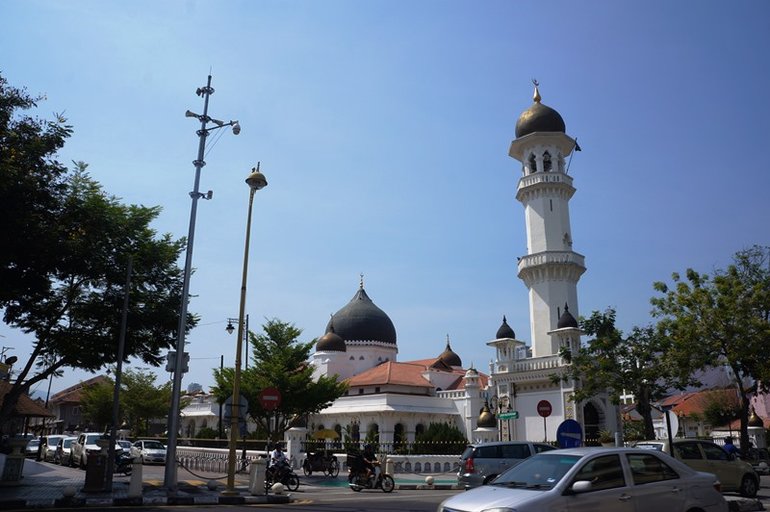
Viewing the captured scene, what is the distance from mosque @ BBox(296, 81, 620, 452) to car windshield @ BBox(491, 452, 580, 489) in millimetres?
24077

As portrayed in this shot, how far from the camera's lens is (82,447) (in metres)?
27.5

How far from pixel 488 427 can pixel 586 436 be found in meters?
6.70

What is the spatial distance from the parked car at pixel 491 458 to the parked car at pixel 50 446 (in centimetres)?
2520

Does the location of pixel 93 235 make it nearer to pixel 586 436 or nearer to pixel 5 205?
pixel 5 205

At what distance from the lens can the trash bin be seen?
15.8 metres

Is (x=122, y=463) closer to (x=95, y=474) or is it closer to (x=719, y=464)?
(x=95, y=474)

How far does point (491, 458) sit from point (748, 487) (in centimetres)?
614

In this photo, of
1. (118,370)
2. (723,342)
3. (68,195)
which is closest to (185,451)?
(118,370)

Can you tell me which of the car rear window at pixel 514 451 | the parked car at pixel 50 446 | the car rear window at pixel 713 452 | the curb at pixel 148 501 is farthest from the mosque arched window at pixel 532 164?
the parked car at pixel 50 446

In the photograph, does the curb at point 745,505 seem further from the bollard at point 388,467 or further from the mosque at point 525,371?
the mosque at point 525,371

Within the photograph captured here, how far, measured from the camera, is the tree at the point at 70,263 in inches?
609

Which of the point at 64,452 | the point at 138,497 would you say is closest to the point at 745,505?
the point at 138,497

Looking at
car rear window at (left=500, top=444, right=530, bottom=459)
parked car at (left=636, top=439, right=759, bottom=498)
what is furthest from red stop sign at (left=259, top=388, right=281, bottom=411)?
parked car at (left=636, top=439, right=759, bottom=498)

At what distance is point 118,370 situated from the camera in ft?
56.6
